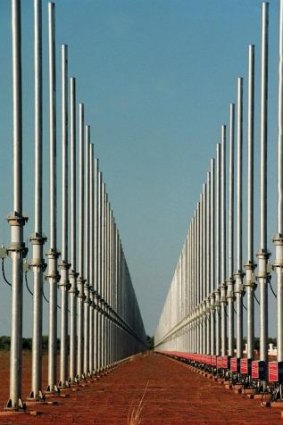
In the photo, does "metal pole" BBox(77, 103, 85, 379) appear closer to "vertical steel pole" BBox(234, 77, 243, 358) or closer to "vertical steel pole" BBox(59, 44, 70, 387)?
"vertical steel pole" BBox(234, 77, 243, 358)

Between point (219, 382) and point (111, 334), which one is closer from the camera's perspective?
point (219, 382)

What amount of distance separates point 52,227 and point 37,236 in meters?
8.06

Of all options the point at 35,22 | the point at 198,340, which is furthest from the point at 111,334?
the point at 35,22

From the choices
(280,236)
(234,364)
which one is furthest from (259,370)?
(234,364)

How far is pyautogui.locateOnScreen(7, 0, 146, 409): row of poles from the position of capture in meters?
36.1

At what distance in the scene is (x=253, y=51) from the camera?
61281 millimetres

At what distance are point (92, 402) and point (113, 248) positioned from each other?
264 ft

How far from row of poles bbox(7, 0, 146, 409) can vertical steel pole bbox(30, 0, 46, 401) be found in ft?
0.08

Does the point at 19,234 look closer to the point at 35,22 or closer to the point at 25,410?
the point at 25,410

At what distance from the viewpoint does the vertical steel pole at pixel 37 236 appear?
133 feet

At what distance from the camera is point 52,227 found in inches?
1981

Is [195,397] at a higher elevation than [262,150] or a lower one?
lower

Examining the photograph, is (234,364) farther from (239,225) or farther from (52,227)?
(239,225)

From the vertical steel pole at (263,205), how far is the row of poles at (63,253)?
7265 mm
